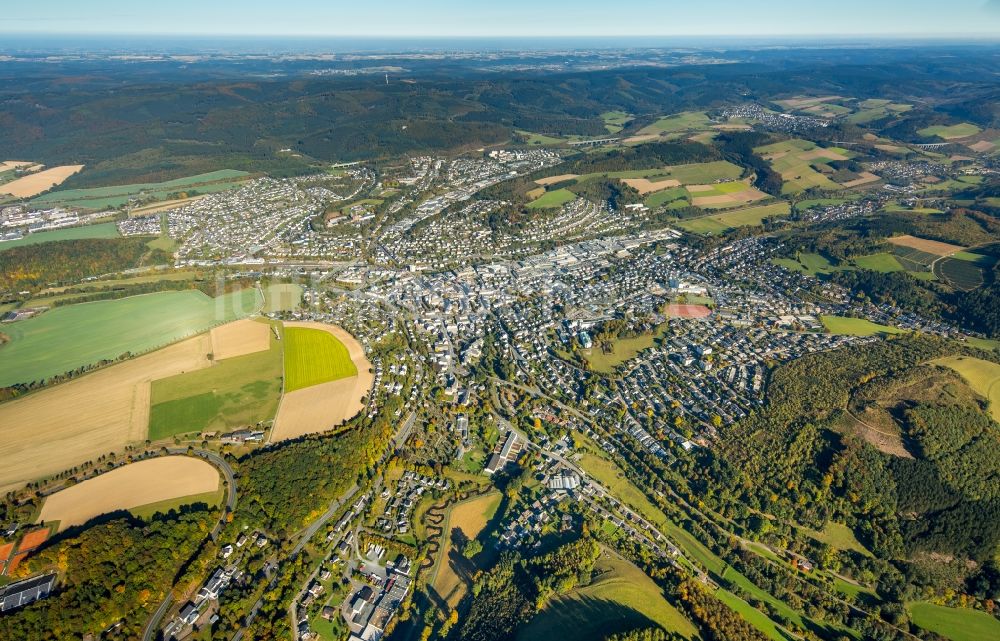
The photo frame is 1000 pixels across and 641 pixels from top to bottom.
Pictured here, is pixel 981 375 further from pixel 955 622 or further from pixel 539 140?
pixel 539 140

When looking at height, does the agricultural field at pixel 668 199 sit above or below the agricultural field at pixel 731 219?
above

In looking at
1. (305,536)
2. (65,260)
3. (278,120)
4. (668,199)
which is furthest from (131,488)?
(278,120)

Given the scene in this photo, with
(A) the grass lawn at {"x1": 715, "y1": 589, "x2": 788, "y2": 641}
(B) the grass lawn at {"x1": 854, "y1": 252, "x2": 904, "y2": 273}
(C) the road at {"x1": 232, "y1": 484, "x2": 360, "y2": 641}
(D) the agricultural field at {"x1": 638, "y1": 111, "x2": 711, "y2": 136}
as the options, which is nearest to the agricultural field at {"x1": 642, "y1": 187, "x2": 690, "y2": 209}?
(B) the grass lawn at {"x1": 854, "y1": 252, "x2": 904, "y2": 273}

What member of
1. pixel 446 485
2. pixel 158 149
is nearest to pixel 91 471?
pixel 446 485

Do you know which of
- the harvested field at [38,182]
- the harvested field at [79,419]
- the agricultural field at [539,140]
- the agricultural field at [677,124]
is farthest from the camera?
the agricultural field at [677,124]

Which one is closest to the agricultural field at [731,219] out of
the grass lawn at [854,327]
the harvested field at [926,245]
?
the harvested field at [926,245]

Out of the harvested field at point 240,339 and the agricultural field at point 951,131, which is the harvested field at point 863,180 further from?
the harvested field at point 240,339

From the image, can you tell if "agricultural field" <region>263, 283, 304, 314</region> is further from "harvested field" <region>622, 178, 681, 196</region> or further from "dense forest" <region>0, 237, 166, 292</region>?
"harvested field" <region>622, 178, 681, 196</region>
